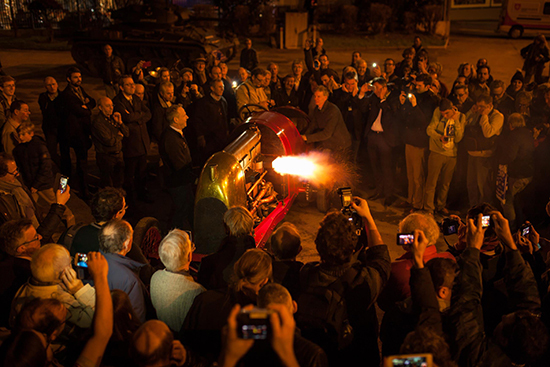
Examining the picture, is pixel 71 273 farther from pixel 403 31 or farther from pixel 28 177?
pixel 403 31

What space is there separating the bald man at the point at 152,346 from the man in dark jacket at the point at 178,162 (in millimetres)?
3602

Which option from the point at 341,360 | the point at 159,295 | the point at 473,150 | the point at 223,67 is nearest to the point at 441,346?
the point at 341,360

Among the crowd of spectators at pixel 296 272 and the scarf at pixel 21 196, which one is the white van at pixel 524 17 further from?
the scarf at pixel 21 196

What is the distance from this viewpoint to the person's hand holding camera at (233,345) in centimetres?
194

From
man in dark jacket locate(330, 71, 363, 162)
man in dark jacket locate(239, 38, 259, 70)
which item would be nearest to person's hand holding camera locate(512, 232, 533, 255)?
man in dark jacket locate(330, 71, 363, 162)

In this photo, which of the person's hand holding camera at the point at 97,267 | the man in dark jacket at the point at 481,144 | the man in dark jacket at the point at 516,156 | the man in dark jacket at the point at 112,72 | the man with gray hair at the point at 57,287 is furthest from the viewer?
the man in dark jacket at the point at 112,72

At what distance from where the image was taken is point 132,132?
6.73m

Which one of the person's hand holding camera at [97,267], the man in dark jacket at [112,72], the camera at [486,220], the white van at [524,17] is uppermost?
the white van at [524,17]

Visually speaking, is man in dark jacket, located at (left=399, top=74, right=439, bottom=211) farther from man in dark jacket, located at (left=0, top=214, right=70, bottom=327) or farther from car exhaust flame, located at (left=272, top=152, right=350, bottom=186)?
man in dark jacket, located at (left=0, top=214, right=70, bottom=327)

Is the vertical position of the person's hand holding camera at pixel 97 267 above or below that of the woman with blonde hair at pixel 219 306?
above

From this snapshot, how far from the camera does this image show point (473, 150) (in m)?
6.17

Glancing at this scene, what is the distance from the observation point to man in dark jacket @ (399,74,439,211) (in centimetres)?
638

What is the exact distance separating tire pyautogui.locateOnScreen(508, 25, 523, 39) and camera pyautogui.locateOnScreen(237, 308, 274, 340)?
2750 centimetres

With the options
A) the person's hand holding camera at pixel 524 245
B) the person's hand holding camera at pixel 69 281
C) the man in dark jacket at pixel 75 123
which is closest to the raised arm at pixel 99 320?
the person's hand holding camera at pixel 69 281
